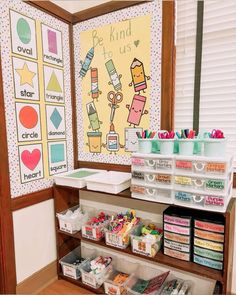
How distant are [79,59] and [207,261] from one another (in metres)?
1.56

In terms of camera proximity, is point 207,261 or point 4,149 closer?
point 207,261

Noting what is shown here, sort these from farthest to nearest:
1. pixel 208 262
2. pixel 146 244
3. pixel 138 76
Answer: pixel 138 76, pixel 146 244, pixel 208 262

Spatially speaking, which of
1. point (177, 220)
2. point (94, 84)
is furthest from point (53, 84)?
point (177, 220)

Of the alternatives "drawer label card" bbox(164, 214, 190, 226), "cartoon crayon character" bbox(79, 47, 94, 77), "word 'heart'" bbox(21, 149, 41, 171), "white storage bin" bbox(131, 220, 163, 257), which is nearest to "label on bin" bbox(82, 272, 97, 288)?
"white storage bin" bbox(131, 220, 163, 257)

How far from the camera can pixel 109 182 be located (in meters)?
1.33

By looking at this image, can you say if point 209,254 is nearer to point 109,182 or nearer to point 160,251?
point 160,251

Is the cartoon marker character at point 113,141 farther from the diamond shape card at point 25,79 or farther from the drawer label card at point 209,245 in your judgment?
the drawer label card at point 209,245

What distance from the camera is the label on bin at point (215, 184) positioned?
39.8 inches

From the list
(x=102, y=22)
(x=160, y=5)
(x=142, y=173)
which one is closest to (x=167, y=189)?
(x=142, y=173)

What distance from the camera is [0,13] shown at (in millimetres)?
1248

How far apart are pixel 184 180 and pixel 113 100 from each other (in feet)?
2.58

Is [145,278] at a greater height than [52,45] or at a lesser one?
lesser

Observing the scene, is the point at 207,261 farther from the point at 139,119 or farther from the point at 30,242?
the point at 30,242

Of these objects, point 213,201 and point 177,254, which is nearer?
point 213,201
